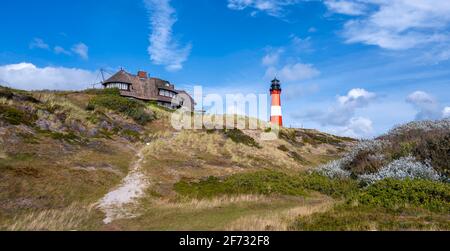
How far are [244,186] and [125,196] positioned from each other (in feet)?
26.0

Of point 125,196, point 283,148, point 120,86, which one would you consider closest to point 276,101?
point 283,148

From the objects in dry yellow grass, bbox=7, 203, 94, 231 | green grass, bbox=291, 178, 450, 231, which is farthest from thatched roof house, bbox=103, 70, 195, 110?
green grass, bbox=291, 178, 450, 231

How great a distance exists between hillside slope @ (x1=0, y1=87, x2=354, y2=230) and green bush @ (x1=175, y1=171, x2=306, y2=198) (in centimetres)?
73

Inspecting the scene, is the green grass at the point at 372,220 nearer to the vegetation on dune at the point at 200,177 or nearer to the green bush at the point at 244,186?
the vegetation on dune at the point at 200,177

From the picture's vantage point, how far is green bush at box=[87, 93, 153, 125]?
45.0 metres

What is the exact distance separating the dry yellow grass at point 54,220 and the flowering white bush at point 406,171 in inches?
640

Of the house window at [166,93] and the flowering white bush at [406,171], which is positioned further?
the house window at [166,93]

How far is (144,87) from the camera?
7531 centimetres

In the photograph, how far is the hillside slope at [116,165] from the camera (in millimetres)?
16453

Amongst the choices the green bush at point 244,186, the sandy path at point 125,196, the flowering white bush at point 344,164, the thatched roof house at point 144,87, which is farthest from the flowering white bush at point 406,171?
the thatched roof house at point 144,87

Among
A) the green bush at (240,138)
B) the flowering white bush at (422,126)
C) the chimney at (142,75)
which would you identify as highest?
the chimney at (142,75)

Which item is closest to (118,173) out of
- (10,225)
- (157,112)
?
(10,225)
